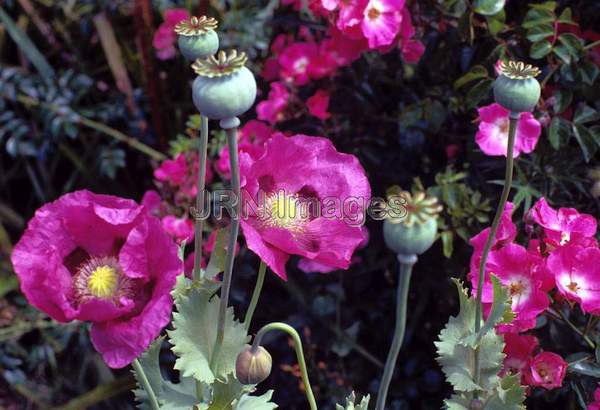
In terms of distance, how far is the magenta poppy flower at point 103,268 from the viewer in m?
0.63

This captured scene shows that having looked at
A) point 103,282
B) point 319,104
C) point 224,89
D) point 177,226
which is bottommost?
point 177,226

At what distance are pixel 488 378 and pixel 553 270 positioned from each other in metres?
0.14

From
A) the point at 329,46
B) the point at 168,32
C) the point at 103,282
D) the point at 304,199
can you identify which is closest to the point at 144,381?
the point at 103,282

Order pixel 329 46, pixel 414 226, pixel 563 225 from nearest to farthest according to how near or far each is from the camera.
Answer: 1. pixel 414 226
2. pixel 563 225
3. pixel 329 46

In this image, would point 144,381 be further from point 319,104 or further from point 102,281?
point 319,104

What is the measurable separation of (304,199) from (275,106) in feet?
1.91

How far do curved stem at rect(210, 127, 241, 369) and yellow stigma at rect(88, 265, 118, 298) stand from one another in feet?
0.35

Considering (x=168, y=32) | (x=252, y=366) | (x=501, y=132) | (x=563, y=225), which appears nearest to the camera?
(x=252, y=366)

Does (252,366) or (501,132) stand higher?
(252,366)

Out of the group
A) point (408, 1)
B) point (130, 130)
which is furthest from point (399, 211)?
point (130, 130)

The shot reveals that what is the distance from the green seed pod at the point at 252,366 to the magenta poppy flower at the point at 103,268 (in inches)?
2.5

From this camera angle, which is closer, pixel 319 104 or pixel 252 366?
pixel 252 366

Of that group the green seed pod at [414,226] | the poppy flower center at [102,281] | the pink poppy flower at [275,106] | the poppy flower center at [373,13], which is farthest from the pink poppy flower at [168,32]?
the green seed pod at [414,226]

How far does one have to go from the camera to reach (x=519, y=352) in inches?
34.4
